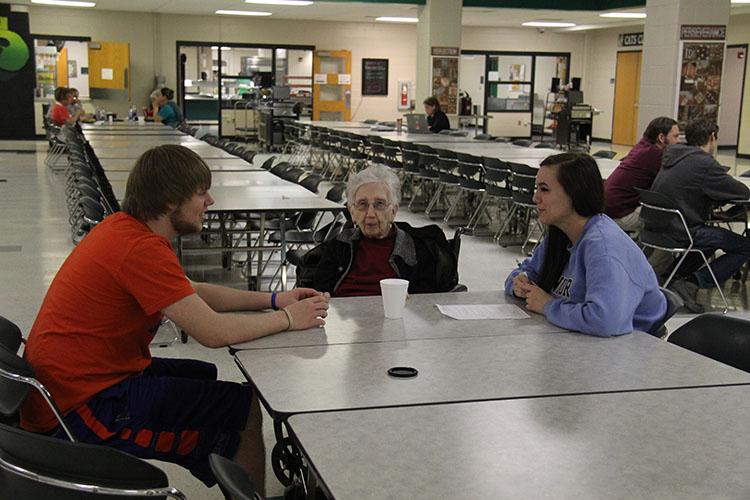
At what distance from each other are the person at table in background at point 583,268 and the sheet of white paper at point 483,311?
0.21ft

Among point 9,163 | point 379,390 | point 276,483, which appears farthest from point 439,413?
point 9,163

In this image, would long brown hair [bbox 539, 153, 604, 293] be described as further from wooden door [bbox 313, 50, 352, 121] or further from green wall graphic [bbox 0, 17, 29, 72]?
wooden door [bbox 313, 50, 352, 121]

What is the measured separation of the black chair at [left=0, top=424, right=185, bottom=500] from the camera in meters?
1.81

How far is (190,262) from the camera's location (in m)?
7.67

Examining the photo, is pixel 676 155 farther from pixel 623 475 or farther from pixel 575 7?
pixel 575 7

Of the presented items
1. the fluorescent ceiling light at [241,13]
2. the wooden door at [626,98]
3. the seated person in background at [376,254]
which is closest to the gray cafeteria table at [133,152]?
the seated person in background at [376,254]

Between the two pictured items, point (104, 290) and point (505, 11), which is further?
point (505, 11)

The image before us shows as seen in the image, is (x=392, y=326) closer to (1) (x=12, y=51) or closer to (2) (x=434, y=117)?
(2) (x=434, y=117)

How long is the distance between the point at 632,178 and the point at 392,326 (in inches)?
186

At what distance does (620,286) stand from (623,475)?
43.8 inches

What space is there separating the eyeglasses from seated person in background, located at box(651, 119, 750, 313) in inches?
125

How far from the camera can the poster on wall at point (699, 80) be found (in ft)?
32.1

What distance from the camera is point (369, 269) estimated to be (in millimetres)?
3672

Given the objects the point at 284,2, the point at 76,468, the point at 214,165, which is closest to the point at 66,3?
the point at 284,2
